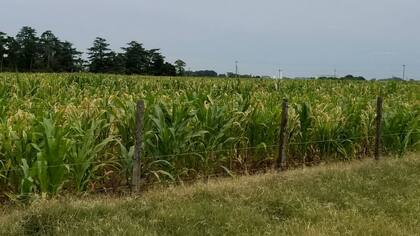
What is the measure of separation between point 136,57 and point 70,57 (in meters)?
8.98

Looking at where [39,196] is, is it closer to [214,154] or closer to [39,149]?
[39,149]

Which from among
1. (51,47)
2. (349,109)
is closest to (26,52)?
(51,47)

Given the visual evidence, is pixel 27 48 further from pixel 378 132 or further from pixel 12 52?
pixel 378 132

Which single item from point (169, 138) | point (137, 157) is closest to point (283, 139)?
point (169, 138)

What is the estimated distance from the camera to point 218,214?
17.2 ft

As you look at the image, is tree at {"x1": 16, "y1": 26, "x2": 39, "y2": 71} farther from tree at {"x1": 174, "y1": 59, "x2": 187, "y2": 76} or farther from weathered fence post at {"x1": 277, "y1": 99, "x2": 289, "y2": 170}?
weathered fence post at {"x1": 277, "y1": 99, "x2": 289, "y2": 170}

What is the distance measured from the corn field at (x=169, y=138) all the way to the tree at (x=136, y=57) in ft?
207

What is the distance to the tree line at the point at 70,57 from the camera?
68500 millimetres

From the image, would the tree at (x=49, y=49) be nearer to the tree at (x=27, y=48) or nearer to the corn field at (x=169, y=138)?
the tree at (x=27, y=48)

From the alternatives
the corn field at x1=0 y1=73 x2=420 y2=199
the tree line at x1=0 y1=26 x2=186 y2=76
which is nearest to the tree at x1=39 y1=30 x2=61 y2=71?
the tree line at x1=0 y1=26 x2=186 y2=76

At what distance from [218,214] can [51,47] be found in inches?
2835

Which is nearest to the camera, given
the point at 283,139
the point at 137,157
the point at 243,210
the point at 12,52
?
the point at 243,210

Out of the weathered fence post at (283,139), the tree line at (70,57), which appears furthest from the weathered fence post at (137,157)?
the tree line at (70,57)

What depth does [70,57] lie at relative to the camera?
7362 cm
